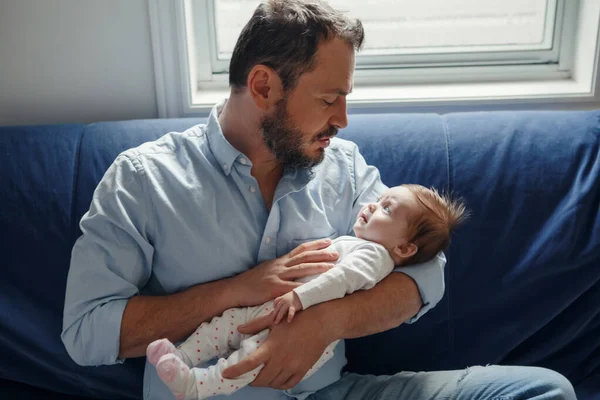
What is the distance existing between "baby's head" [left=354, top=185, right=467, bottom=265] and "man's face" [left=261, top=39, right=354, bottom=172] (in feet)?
0.64

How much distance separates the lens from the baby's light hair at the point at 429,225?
1.37 m

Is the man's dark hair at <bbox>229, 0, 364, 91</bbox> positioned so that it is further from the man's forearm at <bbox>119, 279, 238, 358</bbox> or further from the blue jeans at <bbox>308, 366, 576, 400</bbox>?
the blue jeans at <bbox>308, 366, 576, 400</bbox>

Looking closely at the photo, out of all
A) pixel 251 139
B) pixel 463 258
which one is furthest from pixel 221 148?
pixel 463 258

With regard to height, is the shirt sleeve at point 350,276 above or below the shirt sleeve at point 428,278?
above

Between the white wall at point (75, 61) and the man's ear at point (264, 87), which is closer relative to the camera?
the man's ear at point (264, 87)

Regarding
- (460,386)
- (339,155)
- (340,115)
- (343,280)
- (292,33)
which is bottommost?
(460,386)

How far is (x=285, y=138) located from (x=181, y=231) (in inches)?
12.0

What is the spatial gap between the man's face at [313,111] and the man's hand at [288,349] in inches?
14.2

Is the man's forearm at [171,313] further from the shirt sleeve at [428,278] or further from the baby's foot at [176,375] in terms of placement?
the shirt sleeve at [428,278]

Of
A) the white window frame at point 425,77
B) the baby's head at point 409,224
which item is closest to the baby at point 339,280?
the baby's head at point 409,224

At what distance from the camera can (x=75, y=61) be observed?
1.88 m

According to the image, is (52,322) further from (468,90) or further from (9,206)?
(468,90)

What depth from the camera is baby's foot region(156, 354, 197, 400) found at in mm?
1155

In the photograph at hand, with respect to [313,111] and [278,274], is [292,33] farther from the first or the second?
[278,274]
